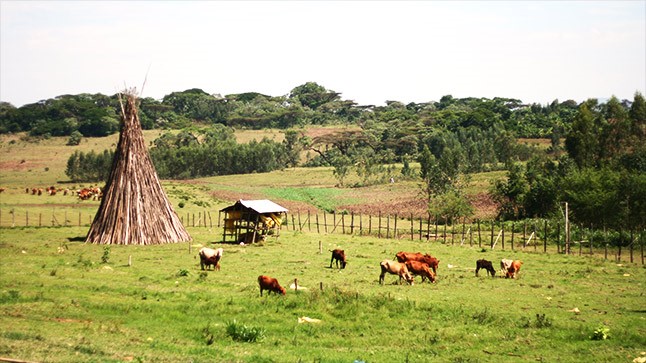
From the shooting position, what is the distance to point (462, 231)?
44.8m

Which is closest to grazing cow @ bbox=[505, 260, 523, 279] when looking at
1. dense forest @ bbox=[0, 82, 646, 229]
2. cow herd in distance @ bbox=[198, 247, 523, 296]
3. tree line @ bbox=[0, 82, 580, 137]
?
cow herd in distance @ bbox=[198, 247, 523, 296]

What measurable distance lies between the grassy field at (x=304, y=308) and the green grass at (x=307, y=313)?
0.04 meters

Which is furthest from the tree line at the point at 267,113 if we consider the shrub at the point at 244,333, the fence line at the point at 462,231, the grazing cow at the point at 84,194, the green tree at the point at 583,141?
the shrub at the point at 244,333

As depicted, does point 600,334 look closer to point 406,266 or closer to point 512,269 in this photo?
point 406,266

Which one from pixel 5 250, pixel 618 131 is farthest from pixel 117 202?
pixel 618 131

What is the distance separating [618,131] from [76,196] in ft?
169

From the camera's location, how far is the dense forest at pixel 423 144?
55250 millimetres

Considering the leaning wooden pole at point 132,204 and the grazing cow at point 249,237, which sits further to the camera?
the grazing cow at point 249,237

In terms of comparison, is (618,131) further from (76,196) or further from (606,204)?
(76,196)

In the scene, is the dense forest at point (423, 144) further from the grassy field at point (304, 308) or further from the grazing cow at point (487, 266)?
the grazing cow at point (487, 266)

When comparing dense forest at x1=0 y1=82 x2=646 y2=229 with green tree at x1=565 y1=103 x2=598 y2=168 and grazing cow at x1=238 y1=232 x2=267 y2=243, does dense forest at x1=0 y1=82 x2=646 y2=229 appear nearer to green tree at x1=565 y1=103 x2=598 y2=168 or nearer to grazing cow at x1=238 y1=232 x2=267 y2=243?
green tree at x1=565 y1=103 x2=598 y2=168

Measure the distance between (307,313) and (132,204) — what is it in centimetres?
2115

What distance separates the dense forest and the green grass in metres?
24.7

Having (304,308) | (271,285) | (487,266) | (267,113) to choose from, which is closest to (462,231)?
(487,266)
